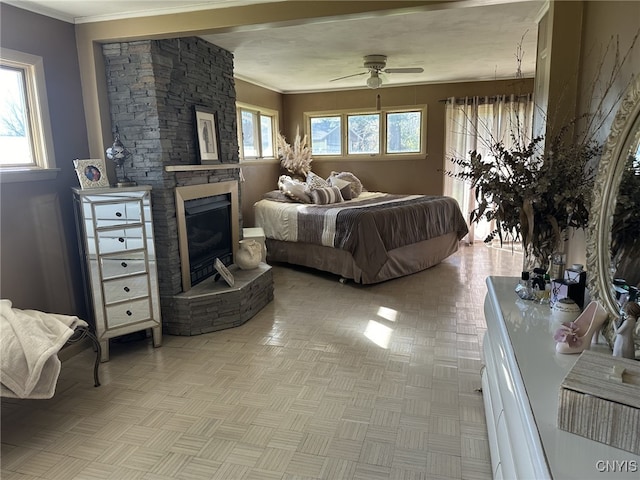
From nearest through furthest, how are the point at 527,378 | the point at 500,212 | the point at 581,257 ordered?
the point at 527,378 < the point at 500,212 < the point at 581,257

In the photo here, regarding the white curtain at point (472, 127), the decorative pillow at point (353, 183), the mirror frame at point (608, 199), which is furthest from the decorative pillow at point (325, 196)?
the mirror frame at point (608, 199)

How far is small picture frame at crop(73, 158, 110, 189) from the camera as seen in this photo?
9.29ft

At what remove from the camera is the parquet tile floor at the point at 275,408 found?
193 cm

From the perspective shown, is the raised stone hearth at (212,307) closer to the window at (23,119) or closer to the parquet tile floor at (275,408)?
the parquet tile floor at (275,408)

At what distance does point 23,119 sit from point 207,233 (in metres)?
1.63

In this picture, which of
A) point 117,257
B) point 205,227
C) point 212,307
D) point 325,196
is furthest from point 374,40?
point 117,257

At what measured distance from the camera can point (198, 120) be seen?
3580 millimetres

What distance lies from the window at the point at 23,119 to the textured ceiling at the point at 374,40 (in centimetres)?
40

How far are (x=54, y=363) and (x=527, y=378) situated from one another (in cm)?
221

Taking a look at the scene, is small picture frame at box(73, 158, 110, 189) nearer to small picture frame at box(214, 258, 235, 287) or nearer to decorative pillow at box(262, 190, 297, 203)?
small picture frame at box(214, 258, 235, 287)

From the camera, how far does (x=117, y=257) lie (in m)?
2.88

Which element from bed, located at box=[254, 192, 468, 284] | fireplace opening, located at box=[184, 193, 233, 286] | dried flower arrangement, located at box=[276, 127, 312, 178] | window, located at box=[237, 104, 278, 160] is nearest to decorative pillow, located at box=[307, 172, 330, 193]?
bed, located at box=[254, 192, 468, 284]

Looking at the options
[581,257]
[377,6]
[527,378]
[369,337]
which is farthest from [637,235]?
[369,337]

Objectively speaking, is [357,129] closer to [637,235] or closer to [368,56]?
[368,56]
